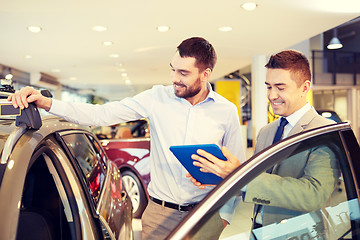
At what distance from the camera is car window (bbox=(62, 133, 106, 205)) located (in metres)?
1.71

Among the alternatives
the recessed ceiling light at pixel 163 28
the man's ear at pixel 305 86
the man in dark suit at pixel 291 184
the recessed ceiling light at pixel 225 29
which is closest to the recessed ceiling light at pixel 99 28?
the recessed ceiling light at pixel 163 28

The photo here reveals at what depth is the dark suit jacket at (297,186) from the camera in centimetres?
91

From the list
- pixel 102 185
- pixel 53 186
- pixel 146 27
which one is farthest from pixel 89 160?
pixel 146 27

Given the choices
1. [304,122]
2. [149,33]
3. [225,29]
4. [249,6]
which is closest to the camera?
[304,122]

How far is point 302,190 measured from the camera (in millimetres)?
919

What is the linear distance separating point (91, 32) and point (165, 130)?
509cm

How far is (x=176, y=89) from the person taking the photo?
1.69 meters

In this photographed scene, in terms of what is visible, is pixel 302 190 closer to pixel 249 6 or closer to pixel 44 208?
pixel 44 208

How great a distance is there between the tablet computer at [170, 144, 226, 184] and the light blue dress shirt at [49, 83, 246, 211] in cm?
36

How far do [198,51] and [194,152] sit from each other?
2.38ft

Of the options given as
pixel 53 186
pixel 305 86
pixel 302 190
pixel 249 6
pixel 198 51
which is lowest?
pixel 53 186

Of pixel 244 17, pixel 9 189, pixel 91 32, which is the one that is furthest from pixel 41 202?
pixel 91 32

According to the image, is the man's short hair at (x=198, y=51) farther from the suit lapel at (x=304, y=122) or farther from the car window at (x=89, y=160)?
the car window at (x=89, y=160)

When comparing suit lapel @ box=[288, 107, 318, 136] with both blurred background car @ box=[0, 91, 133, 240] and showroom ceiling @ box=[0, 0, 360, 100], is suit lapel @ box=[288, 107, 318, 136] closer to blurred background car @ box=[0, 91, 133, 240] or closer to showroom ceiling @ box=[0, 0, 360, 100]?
blurred background car @ box=[0, 91, 133, 240]
